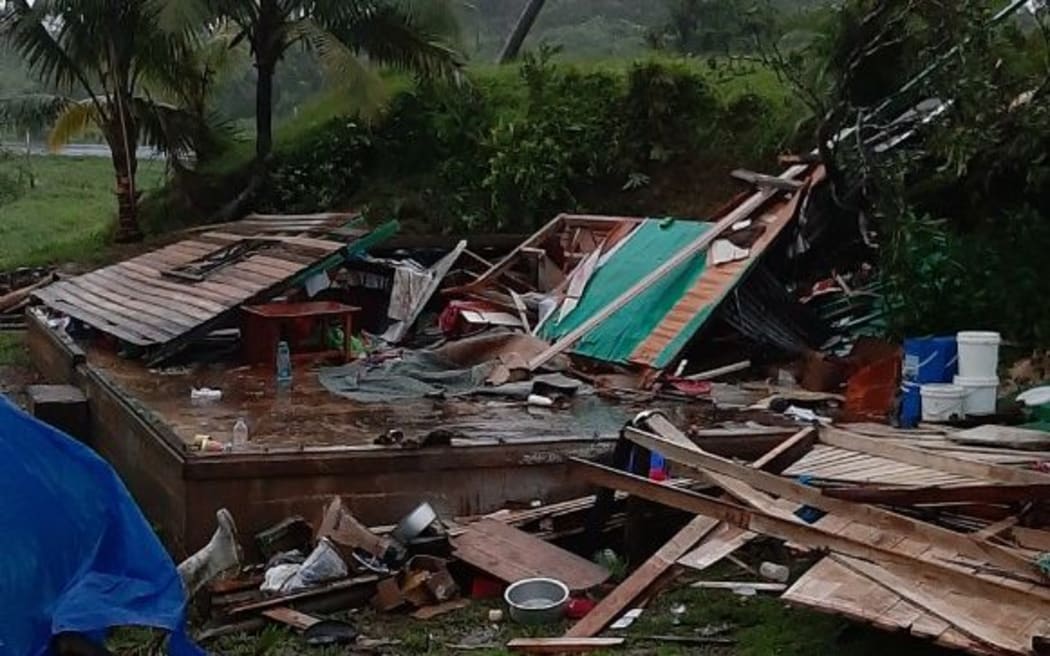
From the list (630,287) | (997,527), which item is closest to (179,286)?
(630,287)

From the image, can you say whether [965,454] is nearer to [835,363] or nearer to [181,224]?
[835,363]

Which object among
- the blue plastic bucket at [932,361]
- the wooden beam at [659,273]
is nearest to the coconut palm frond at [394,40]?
the wooden beam at [659,273]

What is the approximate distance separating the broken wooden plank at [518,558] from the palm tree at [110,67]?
9.93m

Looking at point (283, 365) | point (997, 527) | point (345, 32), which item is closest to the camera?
point (997, 527)

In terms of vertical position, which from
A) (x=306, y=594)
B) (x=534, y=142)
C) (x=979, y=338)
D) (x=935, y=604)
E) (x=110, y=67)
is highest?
(x=110, y=67)

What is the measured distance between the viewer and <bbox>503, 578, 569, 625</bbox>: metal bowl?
22.4ft

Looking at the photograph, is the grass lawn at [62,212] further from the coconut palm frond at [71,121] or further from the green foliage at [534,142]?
the green foliage at [534,142]

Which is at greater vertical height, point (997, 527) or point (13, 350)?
point (997, 527)

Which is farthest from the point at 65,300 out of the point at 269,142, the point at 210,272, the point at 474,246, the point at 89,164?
the point at 89,164

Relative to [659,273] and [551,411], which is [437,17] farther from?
[551,411]

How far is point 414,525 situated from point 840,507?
232 centimetres

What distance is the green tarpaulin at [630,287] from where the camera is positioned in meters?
11.4

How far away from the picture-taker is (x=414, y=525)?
756 cm

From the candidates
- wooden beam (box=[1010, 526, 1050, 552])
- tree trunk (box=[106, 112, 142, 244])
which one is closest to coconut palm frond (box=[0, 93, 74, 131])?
tree trunk (box=[106, 112, 142, 244])
